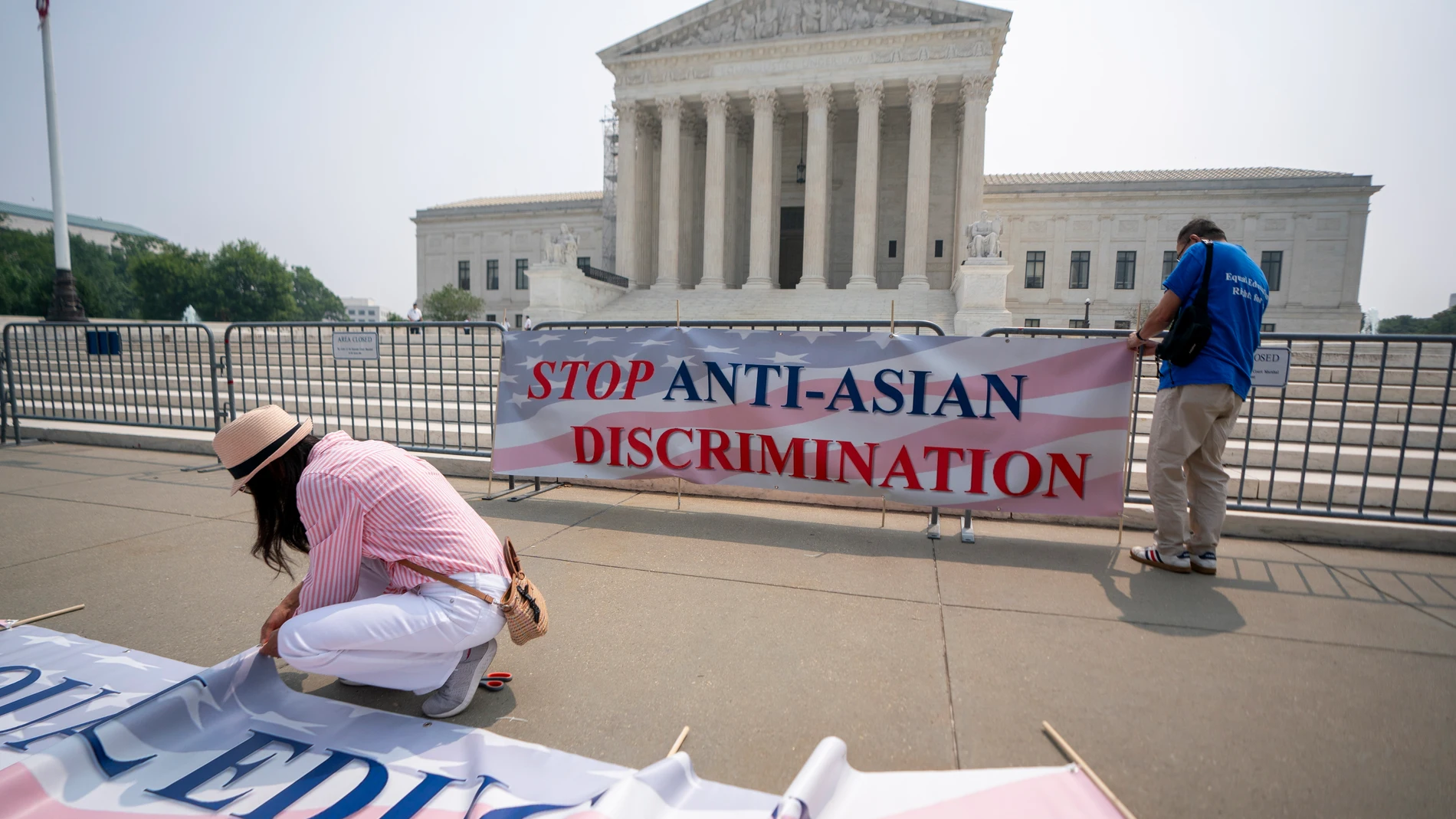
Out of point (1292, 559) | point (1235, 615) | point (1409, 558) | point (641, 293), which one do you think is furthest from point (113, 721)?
point (641, 293)

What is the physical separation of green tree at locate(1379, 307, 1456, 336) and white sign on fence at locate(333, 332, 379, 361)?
74975 mm

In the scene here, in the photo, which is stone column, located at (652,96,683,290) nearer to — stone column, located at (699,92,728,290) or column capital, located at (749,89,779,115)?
stone column, located at (699,92,728,290)

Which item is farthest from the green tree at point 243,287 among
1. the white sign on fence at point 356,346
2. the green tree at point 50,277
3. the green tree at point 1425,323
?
the green tree at point 1425,323

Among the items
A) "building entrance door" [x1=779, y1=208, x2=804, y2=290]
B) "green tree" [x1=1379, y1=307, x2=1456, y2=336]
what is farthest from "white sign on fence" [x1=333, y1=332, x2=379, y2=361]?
"green tree" [x1=1379, y1=307, x2=1456, y2=336]

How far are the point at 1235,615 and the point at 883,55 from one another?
3235cm

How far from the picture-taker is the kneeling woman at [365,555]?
7.72 ft

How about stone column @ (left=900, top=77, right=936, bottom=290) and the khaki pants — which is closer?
the khaki pants

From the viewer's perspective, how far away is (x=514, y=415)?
592 cm

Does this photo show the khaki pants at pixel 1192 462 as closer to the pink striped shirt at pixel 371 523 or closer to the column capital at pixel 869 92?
the pink striped shirt at pixel 371 523

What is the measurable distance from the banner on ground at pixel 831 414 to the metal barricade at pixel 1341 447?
0.32 meters

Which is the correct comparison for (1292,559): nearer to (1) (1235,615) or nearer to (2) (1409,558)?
(2) (1409,558)

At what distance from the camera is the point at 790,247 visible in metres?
40.1

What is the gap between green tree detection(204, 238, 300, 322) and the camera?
6341 centimetres

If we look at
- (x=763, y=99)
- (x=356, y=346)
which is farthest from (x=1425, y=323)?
(x=356, y=346)
